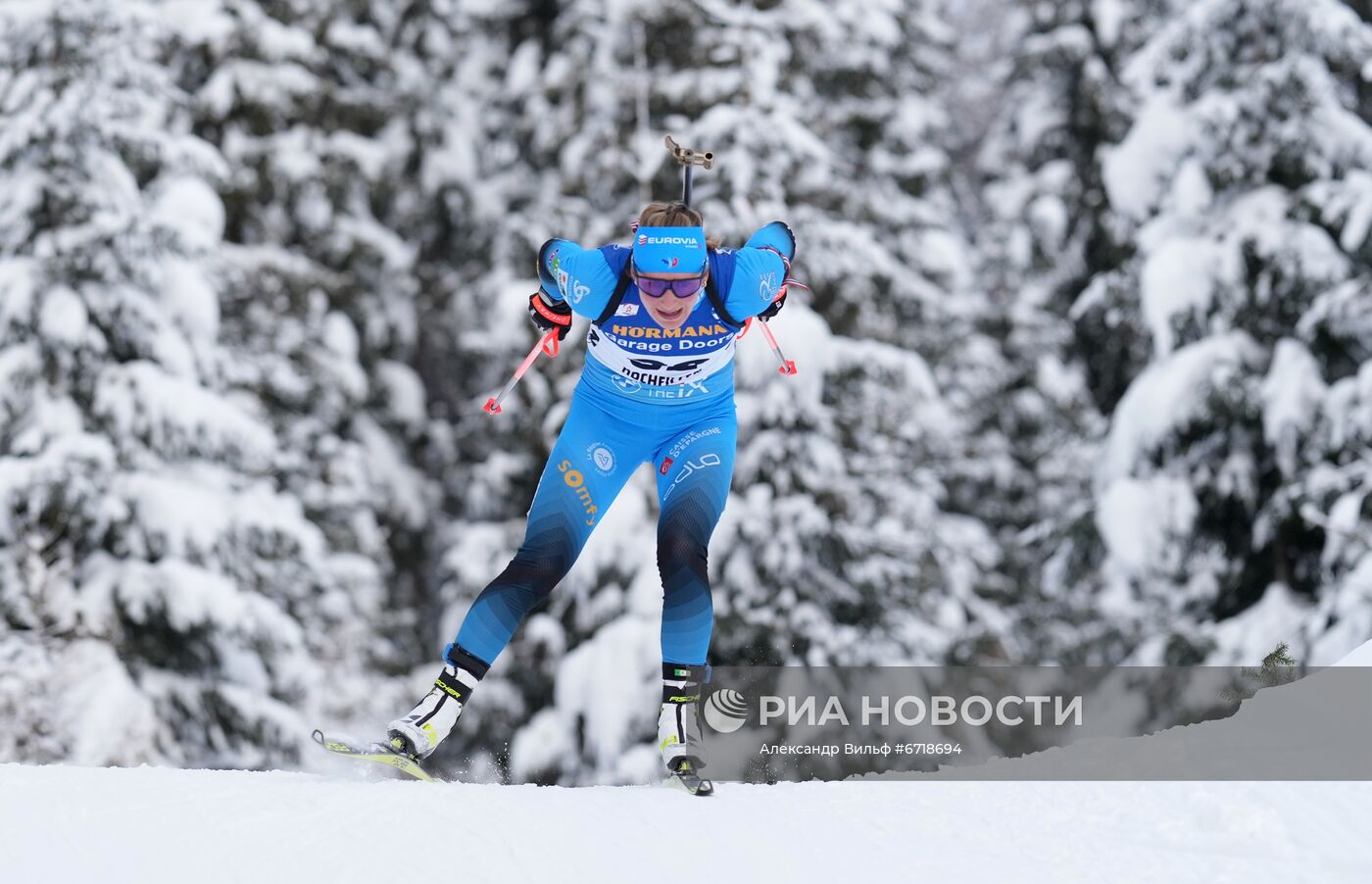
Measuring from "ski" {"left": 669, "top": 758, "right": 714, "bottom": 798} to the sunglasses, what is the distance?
1816mm

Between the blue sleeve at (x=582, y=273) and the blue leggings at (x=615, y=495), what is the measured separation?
43cm

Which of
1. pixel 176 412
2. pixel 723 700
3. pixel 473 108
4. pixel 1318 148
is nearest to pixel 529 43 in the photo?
pixel 473 108

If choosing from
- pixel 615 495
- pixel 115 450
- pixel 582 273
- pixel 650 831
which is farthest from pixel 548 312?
pixel 115 450

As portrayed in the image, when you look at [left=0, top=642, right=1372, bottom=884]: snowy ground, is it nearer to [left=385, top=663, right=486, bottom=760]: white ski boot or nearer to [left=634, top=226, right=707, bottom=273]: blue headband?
[left=385, top=663, right=486, bottom=760]: white ski boot

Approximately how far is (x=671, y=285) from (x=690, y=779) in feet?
6.19

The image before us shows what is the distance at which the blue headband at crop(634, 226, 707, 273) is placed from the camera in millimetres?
5348

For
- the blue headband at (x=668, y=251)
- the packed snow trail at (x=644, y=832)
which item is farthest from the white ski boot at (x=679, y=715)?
the blue headband at (x=668, y=251)

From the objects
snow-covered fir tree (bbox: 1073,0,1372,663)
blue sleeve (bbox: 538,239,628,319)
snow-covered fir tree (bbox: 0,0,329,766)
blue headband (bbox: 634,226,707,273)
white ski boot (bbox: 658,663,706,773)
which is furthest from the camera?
snow-covered fir tree (bbox: 1073,0,1372,663)

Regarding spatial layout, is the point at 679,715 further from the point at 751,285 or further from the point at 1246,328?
the point at 1246,328

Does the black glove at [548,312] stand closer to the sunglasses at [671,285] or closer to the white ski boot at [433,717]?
the sunglasses at [671,285]

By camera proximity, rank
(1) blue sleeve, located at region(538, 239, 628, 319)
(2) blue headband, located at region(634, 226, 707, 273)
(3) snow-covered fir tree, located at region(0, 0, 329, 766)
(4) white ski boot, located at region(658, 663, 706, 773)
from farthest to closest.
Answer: (3) snow-covered fir tree, located at region(0, 0, 329, 766) < (4) white ski boot, located at region(658, 663, 706, 773) < (1) blue sleeve, located at region(538, 239, 628, 319) < (2) blue headband, located at region(634, 226, 707, 273)

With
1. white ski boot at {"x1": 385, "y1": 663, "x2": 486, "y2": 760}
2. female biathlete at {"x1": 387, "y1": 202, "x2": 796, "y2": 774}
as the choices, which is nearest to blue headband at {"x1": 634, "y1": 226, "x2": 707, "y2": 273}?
female biathlete at {"x1": 387, "y1": 202, "x2": 796, "y2": 774}

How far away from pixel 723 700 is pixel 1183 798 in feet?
6.50

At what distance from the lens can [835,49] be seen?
1708 cm
